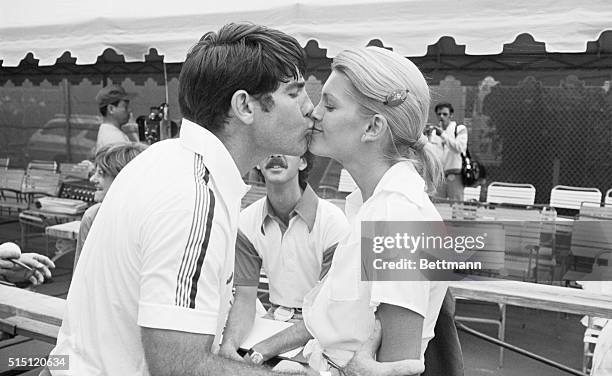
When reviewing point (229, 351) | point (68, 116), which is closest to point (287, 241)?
point (229, 351)

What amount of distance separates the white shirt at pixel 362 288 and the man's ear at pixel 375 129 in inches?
4.0

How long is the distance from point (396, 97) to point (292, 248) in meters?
1.45

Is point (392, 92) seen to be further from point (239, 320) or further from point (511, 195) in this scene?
point (511, 195)

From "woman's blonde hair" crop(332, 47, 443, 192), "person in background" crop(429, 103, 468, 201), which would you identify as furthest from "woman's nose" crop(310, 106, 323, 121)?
"person in background" crop(429, 103, 468, 201)

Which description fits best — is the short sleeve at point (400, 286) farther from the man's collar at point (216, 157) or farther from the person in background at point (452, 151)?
the person in background at point (452, 151)

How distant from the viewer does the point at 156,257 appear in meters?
1.21

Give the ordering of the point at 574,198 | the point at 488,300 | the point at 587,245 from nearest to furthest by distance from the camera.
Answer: the point at 488,300, the point at 587,245, the point at 574,198

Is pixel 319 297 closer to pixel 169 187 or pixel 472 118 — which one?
pixel 169 187

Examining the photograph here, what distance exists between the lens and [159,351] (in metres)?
1.18

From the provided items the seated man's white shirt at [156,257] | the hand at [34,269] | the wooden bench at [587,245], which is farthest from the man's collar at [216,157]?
the wooden bench at [587,245]

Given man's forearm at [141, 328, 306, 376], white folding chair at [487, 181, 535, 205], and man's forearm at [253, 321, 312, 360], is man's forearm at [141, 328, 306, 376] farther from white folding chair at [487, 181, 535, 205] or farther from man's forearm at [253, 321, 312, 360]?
white folding chair at [487, 181, 535, 205]

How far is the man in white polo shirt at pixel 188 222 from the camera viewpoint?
47.0 inches

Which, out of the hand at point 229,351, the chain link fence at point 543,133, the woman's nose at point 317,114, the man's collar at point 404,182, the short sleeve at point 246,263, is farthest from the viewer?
the chain link fence at point 543,133

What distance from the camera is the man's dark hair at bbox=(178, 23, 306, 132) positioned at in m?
1.53
